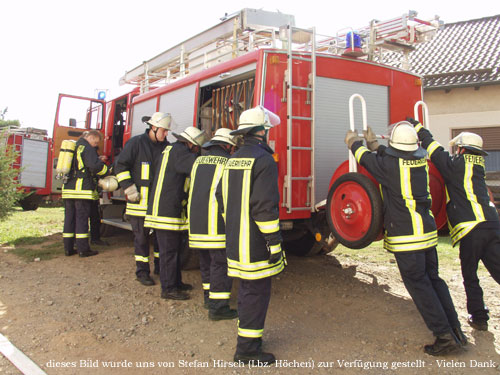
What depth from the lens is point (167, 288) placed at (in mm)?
4324

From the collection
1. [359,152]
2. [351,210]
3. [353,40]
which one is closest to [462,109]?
[353,40]

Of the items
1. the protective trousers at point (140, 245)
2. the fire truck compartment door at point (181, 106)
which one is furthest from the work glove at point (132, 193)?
the fire truck compartment door at point (181, 106)

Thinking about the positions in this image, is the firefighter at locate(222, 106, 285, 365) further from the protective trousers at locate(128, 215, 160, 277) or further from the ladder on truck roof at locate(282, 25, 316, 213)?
the protective trousers at locate(128, 215, 160, 277)

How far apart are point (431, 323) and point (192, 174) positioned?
238cm

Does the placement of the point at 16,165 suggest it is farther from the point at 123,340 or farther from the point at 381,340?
the point at 381,340

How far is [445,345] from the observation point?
3084 millimetres

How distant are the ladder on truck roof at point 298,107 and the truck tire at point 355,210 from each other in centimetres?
44

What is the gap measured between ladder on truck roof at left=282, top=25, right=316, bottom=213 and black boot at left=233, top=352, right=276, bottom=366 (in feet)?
4.99

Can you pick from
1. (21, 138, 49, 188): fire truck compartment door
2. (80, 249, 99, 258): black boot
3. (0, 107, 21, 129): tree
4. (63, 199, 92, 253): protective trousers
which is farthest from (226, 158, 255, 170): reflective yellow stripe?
(0, 107, 21, 129): tree

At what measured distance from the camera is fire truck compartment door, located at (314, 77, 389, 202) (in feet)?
14.3

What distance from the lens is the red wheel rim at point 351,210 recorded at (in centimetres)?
345

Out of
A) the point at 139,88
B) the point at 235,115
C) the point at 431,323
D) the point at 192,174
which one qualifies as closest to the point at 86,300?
the point at 192,174

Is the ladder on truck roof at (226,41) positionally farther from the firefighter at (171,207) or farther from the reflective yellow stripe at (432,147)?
the reflective yellow stripe at (432,147)

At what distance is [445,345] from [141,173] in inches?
135
